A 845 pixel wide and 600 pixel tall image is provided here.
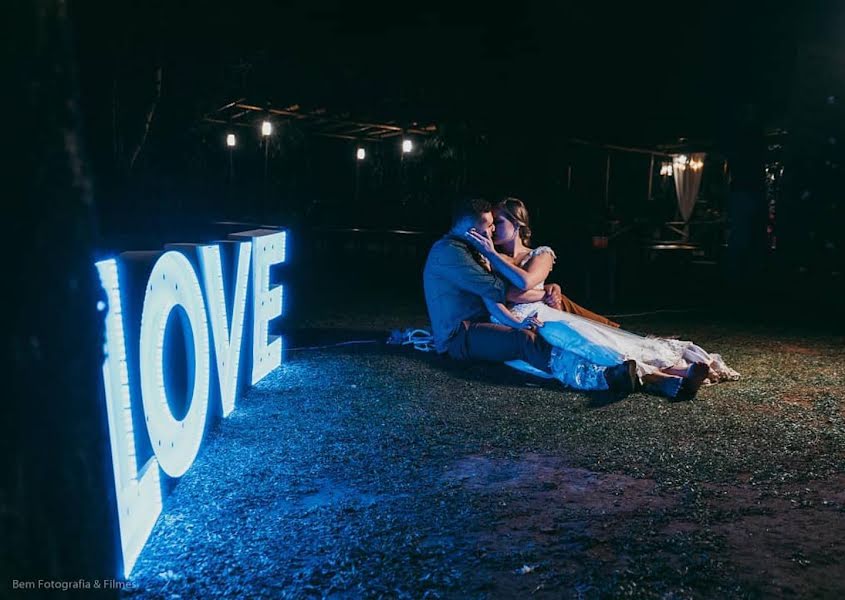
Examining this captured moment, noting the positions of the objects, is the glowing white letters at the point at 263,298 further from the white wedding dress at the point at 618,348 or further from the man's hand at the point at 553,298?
the man's hand at the point at 553,298

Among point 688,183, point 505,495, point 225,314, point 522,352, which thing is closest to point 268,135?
point 688,183

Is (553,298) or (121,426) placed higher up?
(121,426)

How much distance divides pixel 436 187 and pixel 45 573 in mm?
18005

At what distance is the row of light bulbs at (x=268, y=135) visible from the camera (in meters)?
15.1

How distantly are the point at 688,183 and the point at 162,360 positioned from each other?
18.2 m

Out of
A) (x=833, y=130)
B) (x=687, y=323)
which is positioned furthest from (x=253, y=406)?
(x=833, y=130)

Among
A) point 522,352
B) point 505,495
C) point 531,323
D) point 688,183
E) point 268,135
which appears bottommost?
point 505,495

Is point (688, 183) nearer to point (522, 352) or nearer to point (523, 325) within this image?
point (523, 325)

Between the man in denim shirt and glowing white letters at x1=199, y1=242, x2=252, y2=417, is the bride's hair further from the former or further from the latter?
glowing white letters at x1=199, y1=242, x2=252, y2=417

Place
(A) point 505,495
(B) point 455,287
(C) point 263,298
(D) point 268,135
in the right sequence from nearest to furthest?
(A) point 505,495 < (C) point 263,298 < (B) point 455,287 < (D) point 268,135

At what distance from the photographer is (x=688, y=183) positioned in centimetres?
1870

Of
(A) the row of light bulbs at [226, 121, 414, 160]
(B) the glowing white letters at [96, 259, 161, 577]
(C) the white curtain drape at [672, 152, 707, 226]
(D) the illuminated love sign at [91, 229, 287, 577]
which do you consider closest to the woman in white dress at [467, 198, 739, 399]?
(D) the illuminated love sign at [91, 229, 287, 577]

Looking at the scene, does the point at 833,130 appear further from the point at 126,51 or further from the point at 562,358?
the point at 126,51

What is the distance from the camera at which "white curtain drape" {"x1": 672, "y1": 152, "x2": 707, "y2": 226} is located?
1853cm
